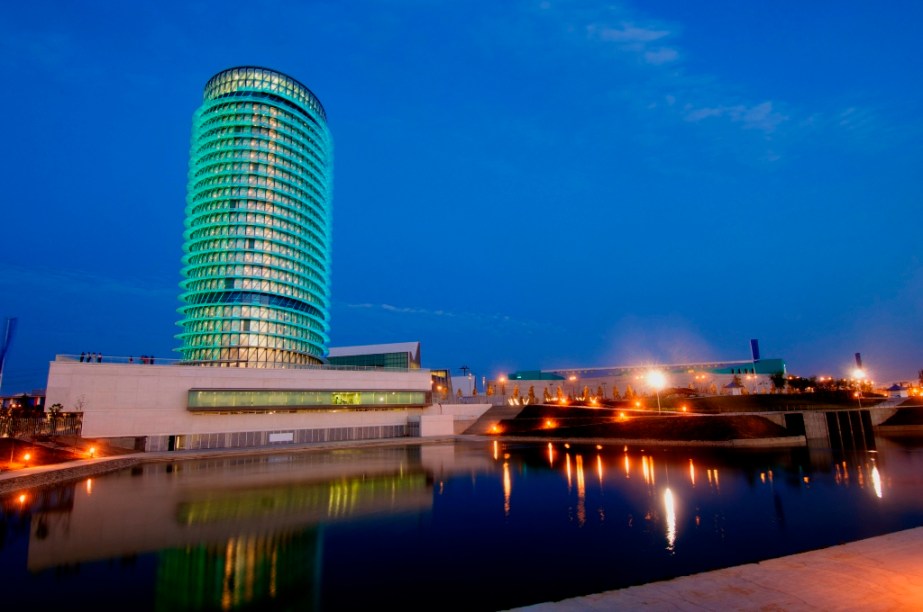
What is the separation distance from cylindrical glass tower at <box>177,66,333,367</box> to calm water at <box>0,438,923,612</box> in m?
64.8

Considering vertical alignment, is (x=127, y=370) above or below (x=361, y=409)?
above

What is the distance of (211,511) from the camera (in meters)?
27.1

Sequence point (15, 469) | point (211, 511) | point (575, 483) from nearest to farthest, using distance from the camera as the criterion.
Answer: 1. point (211, 511)
2. point (575, 483)
3. point (15, 469)

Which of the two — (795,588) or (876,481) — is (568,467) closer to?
(876,481)

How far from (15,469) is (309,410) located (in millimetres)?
40082

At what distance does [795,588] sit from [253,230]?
111m

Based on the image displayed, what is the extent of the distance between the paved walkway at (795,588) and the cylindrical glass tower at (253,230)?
9109 centimetres

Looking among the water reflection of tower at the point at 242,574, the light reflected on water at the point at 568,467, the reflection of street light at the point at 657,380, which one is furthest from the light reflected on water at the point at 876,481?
the reflection of street light at the point at 657,380

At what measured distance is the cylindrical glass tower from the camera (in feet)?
338

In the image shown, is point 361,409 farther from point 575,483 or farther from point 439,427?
point 575,483

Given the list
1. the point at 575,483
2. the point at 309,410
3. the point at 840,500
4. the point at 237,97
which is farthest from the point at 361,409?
the point at 237,97

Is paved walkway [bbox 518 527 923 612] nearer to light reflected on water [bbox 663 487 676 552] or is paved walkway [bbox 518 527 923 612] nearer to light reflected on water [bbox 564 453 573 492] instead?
light reflected on water [bbox 663 487 676 552]

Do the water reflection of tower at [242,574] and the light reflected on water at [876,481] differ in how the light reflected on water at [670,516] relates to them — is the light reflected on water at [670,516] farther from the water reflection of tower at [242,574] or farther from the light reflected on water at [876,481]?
the water reflection of tower at [242,574]

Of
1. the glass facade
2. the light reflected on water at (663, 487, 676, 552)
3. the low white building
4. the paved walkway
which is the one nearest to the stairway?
the low white building
